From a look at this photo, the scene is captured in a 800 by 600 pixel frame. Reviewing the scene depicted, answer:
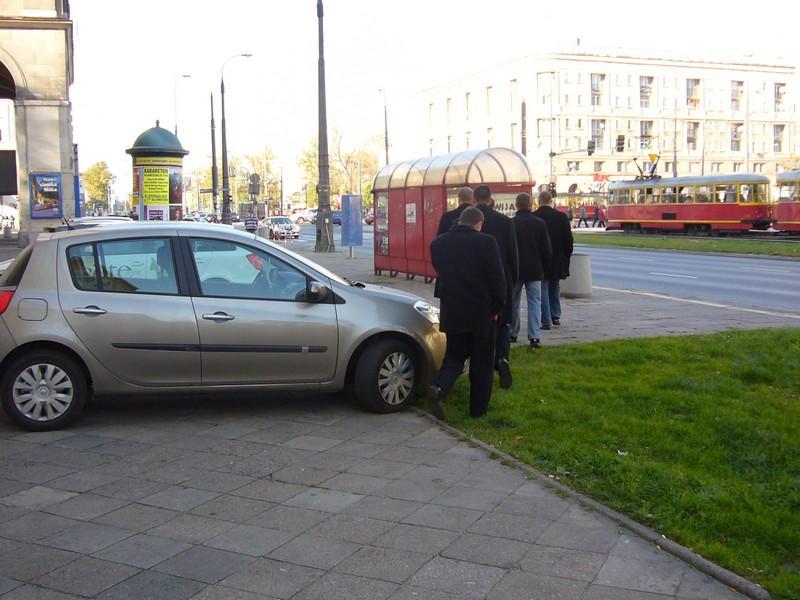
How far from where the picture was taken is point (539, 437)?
6262mm

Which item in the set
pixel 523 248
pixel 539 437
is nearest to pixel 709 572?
pixel 539 437

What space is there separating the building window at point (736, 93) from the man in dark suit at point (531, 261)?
3818 inches

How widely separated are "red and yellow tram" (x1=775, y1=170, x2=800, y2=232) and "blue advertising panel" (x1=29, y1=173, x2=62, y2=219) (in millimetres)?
31492

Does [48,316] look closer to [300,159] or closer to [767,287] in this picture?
[767,287]

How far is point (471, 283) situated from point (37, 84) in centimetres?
2508

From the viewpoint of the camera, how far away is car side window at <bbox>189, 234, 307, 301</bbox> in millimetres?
7016

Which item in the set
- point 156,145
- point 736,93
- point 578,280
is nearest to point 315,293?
point 578,280

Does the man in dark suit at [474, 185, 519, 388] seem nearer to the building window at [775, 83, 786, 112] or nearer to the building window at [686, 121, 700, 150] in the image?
the building window at [686, 121, 700, 150]

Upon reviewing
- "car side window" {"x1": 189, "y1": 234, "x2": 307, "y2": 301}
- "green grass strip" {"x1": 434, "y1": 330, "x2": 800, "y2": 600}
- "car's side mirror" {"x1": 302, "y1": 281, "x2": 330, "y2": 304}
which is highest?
"car side window" {"x1": 189, "y1": 234, "x2": 307, "y2": 301}

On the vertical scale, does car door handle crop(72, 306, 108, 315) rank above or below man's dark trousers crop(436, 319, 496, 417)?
above

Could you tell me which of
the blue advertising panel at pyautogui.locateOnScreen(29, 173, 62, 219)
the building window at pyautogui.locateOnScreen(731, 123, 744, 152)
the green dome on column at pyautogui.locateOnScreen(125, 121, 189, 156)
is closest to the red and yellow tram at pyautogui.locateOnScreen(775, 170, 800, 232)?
the green dome on column at pyautogui.locateOnScreen(125, 121, 189, 156)

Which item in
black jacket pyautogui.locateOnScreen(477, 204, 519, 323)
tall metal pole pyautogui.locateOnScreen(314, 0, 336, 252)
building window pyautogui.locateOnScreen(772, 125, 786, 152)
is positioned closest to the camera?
black jacket pyautogui.locateOnScreen(477, 204, 519, 323)

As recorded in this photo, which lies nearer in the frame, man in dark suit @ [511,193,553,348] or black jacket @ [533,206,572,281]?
man in dark suit @ [511,193,553,348]

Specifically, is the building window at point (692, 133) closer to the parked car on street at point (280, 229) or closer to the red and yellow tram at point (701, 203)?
the red and yellow tram at point (701, 203)
